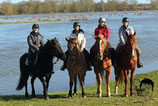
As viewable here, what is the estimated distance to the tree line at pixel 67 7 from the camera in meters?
124

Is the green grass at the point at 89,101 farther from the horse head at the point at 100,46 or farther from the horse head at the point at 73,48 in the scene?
the horse head at the point at 100,46

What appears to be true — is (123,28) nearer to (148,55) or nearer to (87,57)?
(87,57)

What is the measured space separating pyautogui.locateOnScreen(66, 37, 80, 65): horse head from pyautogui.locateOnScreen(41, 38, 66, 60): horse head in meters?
0.32

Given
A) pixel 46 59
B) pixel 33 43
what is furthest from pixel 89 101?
pixel 33 43

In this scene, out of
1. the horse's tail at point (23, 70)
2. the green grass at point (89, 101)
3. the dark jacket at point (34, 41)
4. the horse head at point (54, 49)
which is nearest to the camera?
the green grass at point (89, 101)

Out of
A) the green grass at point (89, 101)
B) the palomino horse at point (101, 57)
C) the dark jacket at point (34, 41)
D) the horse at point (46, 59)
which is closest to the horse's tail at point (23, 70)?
the horse at point (46, 59)

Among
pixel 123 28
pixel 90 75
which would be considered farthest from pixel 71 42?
pixel 90 75

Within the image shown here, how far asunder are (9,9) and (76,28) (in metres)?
120

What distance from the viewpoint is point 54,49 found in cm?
997

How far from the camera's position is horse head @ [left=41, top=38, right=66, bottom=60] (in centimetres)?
988

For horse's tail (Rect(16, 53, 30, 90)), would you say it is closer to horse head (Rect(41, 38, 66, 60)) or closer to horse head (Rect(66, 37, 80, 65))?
horse head (Rect(41, 38, 66, 60))

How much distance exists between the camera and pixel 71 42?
10000 mm

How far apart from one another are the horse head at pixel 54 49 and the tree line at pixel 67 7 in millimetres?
114916

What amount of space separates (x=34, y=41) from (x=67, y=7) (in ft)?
396
